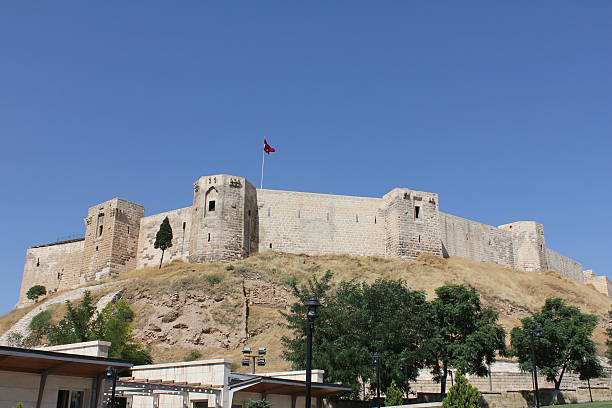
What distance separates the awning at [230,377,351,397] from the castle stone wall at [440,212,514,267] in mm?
36558

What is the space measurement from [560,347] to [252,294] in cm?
1989

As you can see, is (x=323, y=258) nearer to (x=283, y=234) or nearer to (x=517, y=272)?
(x=283, y=234)

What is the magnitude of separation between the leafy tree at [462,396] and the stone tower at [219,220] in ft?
87.9

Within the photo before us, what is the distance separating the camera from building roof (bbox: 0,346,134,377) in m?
11.1

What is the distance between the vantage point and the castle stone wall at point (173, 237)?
50000 millimetres

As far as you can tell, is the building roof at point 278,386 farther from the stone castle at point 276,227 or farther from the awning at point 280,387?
the stone castle at point 276,227

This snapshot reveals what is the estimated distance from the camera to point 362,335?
1013 inches

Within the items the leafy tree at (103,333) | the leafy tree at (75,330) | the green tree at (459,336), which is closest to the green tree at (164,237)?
the leafy tree at (103,333)

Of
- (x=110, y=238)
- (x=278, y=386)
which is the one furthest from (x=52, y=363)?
(x=110, y=238)

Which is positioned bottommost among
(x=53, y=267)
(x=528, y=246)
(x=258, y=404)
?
(x=258, y=404)

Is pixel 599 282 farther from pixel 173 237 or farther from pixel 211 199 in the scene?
pixel 173 237

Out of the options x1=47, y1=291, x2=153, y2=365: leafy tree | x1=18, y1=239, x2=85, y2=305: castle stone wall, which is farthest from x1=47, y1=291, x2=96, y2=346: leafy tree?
x1=18, y1=239, x2=85, y2=305: castle stone wall

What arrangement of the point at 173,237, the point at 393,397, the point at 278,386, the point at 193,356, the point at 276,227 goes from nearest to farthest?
1. the point at 278,386
2. the point at 393,397
3. the point at 193,356
4. the point at 276,227
5. the point at 173,237

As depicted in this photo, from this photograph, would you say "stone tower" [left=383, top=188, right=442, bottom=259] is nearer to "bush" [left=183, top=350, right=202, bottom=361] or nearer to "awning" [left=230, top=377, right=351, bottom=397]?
"bush" [left=183, top=350, right=202, bottom=361]
